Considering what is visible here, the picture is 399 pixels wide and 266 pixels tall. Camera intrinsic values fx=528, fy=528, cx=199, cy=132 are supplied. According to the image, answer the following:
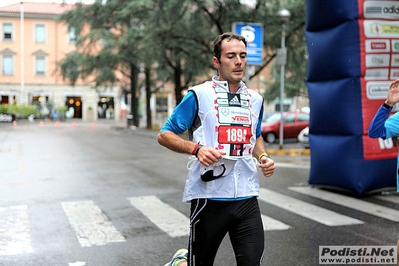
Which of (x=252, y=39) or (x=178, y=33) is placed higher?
(x=178, y=33)

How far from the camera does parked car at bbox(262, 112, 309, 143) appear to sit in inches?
922

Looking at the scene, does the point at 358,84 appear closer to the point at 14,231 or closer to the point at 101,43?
the point at 14,231

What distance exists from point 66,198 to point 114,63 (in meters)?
23.1

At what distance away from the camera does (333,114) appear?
30.0ft

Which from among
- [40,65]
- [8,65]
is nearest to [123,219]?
[8,65]

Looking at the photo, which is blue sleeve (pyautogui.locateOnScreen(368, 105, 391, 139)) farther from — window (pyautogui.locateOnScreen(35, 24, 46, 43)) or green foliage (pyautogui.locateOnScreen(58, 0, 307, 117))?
window (pyautogui.locateOnScreen(35, 24, 46, 43))

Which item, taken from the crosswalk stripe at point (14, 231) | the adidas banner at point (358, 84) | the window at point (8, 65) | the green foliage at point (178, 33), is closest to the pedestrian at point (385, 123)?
the crosswalk stripe at point (14, 231)

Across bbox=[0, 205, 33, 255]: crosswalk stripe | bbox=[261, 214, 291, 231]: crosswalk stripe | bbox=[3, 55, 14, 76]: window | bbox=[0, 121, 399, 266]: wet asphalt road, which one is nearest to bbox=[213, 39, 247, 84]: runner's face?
bbox=[0, 121, 399, 266]: wet asphalt road

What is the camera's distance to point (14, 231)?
6.54 metres

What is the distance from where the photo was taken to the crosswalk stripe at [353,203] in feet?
24.7

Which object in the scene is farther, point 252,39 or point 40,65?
point 40,65

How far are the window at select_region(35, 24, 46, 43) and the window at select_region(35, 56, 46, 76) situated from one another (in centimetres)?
214

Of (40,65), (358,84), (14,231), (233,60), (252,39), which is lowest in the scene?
(14,231)

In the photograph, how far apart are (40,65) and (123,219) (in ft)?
178
